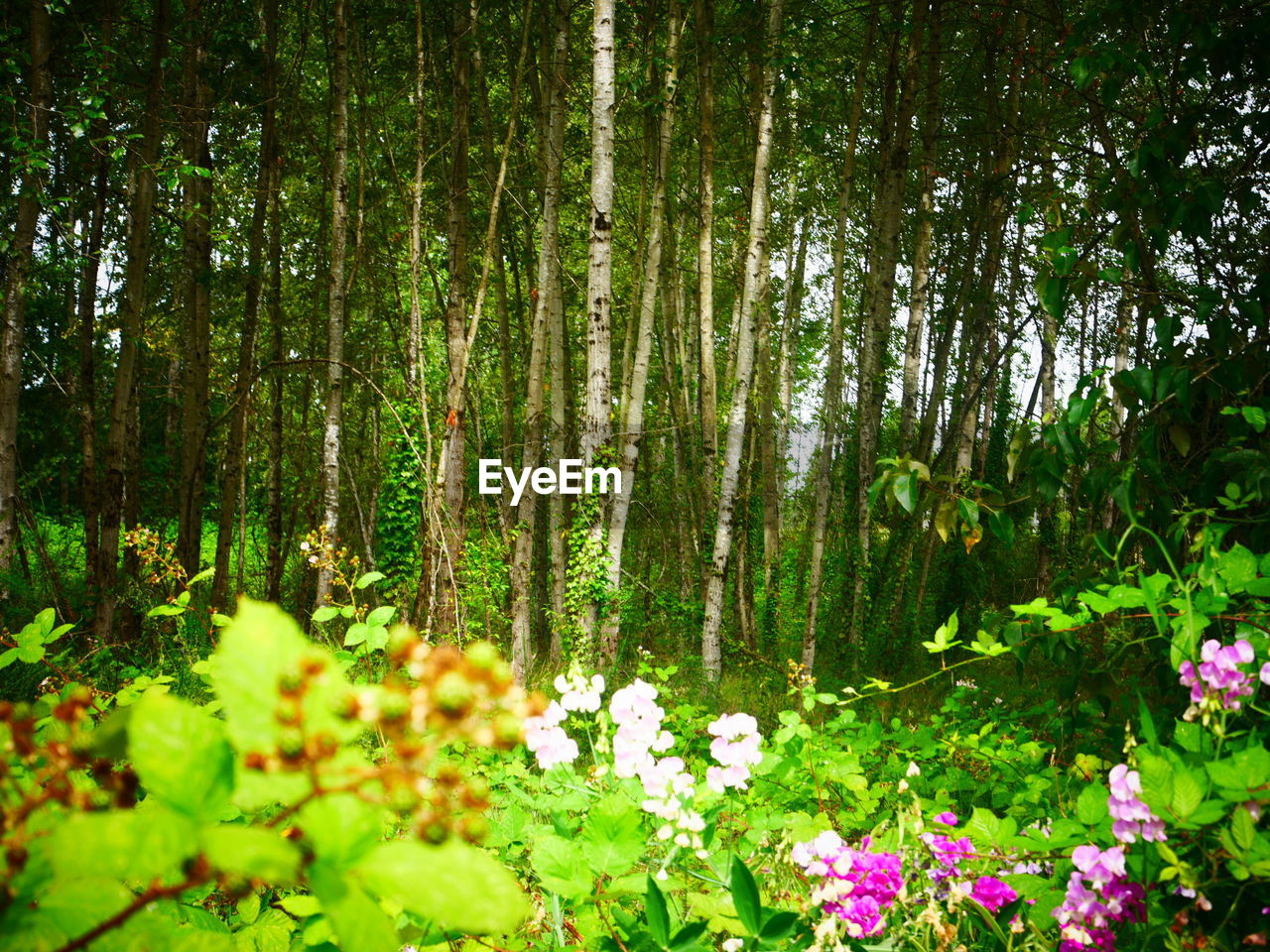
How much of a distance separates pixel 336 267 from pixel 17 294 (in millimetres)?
2370

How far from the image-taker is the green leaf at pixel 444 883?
399mm

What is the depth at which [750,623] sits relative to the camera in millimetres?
7938

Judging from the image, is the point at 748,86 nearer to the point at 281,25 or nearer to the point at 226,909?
the point at 281,25

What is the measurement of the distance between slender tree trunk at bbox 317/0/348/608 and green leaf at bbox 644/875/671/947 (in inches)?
230

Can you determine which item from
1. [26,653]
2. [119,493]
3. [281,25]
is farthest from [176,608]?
[281,25]

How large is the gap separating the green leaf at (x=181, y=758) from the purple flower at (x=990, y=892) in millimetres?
1251

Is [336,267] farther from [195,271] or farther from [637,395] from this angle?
[637,395]

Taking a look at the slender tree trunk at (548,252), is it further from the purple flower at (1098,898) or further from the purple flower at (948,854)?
the purple flower at (1098,898)

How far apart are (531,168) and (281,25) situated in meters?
3.09

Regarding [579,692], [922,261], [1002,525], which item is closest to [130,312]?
[579,692]

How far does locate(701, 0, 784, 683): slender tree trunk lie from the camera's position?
6.07 metres

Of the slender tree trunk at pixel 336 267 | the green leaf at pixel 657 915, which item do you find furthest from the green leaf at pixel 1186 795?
the slender tree trunk at pixel 336 267

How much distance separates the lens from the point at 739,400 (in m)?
6.11

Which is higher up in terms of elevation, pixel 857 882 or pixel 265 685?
pixel 265 685
